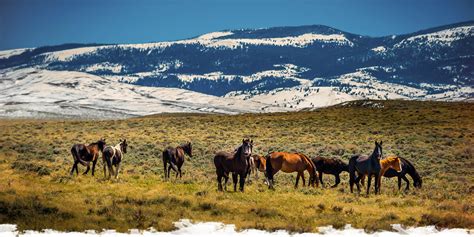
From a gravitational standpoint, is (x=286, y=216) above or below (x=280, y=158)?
below

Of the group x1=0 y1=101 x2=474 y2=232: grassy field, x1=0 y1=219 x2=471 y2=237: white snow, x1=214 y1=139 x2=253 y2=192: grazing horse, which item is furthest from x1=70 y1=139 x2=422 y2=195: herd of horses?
x1=0 y1=219 x2=471 y2=237: white snow

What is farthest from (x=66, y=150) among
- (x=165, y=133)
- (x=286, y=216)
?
(x=286, y=216)

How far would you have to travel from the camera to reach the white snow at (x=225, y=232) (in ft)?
51.8

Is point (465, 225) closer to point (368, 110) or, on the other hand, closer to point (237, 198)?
point (237, 198)

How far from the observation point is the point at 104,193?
21.7 m

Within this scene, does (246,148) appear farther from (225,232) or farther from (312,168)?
(225,232)

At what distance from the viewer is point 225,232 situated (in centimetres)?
1620

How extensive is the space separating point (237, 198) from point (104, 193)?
5398mm

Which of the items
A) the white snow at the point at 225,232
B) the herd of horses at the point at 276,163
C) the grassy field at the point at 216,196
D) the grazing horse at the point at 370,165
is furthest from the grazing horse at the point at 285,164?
the white snow at the point at 225,232

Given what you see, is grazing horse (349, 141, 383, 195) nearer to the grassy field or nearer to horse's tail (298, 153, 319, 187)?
the grassy field

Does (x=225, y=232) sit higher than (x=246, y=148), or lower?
lower

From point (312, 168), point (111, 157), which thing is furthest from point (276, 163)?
point (111, 157)

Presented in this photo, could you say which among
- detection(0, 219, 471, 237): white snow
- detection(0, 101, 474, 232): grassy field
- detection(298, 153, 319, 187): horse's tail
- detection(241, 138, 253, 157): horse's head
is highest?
detection(241, 138, 253, 157): horse's head

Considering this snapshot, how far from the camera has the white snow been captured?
1579 centimetres
